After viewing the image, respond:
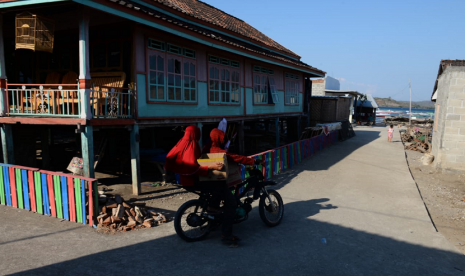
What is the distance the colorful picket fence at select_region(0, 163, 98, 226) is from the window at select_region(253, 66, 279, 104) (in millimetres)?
9867

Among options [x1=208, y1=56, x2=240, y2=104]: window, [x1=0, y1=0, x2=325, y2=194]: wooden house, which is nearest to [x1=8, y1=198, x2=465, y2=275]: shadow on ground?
[x1=0, y1=0, x2=325, y2=194]: wooden house

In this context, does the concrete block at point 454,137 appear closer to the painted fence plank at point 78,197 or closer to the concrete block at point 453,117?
the concrete block at point 453,117

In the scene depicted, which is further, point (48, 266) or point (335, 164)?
point (335, 164)

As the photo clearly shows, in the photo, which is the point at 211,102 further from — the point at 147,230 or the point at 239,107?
the point at 147,230

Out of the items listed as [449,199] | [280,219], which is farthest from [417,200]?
[280,219]

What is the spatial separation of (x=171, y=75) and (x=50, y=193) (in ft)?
15.6

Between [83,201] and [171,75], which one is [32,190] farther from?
[171,75]

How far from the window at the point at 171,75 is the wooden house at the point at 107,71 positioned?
28 mm

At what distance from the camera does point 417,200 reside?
8094 mm

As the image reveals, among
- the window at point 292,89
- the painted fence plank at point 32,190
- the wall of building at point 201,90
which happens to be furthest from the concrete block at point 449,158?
the painted fence plank at point 32,190

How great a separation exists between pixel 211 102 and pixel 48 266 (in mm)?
8023

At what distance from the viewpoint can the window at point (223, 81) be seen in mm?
11462

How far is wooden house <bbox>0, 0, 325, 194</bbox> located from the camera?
6.86 meters

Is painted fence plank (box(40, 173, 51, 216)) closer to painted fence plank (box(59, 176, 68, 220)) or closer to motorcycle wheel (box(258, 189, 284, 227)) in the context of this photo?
painted fence plank (box(59, 176, 68, 220))
